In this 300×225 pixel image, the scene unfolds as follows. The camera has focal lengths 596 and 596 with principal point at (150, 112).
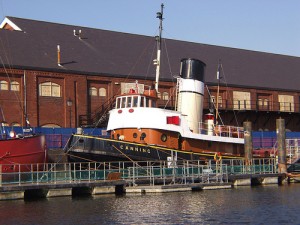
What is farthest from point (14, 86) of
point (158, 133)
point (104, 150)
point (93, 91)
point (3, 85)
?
point (158, 133)

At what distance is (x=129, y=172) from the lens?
32875 millimetres

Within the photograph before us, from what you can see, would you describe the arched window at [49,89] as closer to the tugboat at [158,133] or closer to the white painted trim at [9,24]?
the white painted trim at [9,24]

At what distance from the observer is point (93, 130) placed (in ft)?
149

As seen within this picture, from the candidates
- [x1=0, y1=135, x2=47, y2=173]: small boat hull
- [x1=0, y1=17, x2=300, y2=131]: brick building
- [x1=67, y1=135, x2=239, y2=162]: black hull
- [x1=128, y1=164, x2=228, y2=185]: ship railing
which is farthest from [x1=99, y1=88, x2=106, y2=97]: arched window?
[x1=128, y1=164, x2=228, y2=185]: ship railing

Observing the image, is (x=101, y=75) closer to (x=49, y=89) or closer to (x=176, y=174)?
(x=49, y=89)

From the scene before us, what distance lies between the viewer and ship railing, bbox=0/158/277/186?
1204 inches

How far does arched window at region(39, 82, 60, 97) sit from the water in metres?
19.2

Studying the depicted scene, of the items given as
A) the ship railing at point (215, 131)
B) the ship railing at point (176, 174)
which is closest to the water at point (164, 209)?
the ship railing at point (176, 174)

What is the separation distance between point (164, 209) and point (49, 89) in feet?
82.4

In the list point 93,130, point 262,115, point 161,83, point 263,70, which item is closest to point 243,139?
point 93,130

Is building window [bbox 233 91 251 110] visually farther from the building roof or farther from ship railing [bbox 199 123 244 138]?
ship railing [bbox 199 123 244 138]

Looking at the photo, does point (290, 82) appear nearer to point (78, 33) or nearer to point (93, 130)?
point (78, 33)

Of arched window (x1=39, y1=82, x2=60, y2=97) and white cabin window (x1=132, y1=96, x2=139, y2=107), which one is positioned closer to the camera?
white cabin window (x1=132, y1=96, x2=139, y2=107)

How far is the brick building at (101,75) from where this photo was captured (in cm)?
4741
